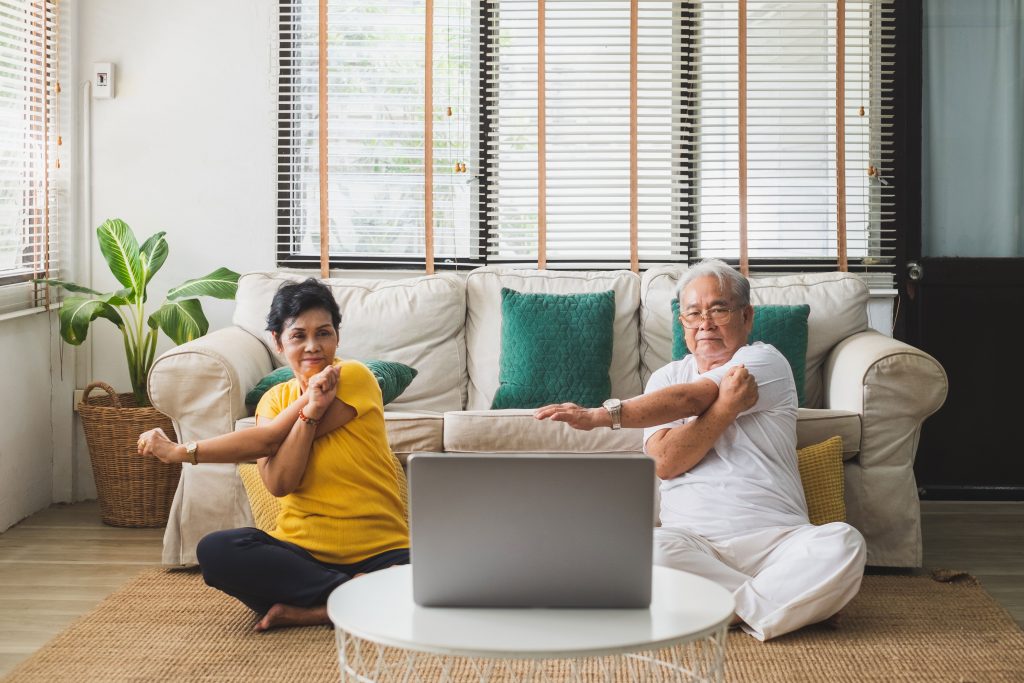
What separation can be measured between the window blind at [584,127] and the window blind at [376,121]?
120 mm

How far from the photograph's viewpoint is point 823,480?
311cm

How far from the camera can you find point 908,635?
8.84 ft

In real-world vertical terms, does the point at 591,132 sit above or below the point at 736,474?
above

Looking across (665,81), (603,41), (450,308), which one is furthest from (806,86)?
(450,308)

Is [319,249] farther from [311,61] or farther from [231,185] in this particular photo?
[311,61]

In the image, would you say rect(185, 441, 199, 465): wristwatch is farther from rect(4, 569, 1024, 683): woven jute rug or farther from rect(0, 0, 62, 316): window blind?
rect(0, 0, 62, 316): window blind

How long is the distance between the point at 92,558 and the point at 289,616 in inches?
42.8

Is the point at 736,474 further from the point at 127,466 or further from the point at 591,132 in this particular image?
the point at 127,466

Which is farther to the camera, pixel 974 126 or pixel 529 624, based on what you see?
pixel 974 126

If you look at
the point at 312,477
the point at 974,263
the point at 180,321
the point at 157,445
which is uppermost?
the point at 974,263

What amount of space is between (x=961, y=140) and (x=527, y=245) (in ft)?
5.81

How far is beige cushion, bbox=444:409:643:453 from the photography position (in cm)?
327

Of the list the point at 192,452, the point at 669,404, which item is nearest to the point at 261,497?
the point at 192,452

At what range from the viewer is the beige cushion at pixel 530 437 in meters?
3.27
